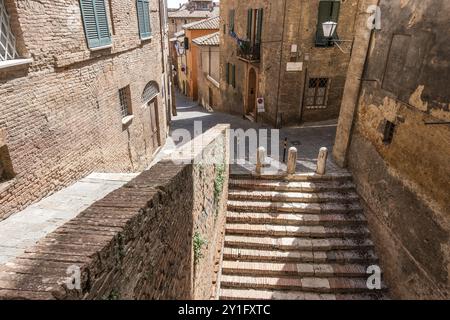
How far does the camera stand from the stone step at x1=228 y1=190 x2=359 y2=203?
912cm

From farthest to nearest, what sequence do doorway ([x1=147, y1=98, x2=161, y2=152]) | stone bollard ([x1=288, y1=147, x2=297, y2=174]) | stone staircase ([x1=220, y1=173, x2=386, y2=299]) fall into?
doorway ([x1=147, y1=98, x2=161, y2=152]) → stone bollard ([x1=288, y1=147, x2=297, y2=174]) → stone staircase ([x1=220, y1=173, x2=386, y2=299])

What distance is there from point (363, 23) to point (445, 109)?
4340 mm

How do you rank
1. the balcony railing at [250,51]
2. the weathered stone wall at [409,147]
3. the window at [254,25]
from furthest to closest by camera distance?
the balcony railing at [250,51] < the window at [254,25] < the weathered stone wall at [409,147]

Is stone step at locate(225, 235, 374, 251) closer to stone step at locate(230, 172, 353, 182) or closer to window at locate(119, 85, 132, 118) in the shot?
stone step at locate(230, 172, 353, 182)

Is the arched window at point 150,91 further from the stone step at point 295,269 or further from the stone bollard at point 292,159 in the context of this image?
the stone step at point 295,269

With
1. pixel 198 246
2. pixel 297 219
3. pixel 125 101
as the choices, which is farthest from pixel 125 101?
pixel 297 219

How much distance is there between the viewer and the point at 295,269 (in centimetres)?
788

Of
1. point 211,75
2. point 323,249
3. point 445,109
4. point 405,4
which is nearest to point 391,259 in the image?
point 323,249

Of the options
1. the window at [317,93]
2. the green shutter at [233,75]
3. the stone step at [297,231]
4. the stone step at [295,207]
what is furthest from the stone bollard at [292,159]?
the green shutter at [233,75]

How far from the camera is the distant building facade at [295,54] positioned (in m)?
12.7

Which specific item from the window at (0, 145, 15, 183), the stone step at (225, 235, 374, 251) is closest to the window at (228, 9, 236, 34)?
the stone step at (225, 235, 374, 251)

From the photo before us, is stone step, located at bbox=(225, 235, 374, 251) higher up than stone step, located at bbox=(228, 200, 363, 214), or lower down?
lower down

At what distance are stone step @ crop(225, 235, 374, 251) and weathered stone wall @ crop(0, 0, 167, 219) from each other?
165 inches

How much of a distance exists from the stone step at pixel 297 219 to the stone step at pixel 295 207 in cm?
12
